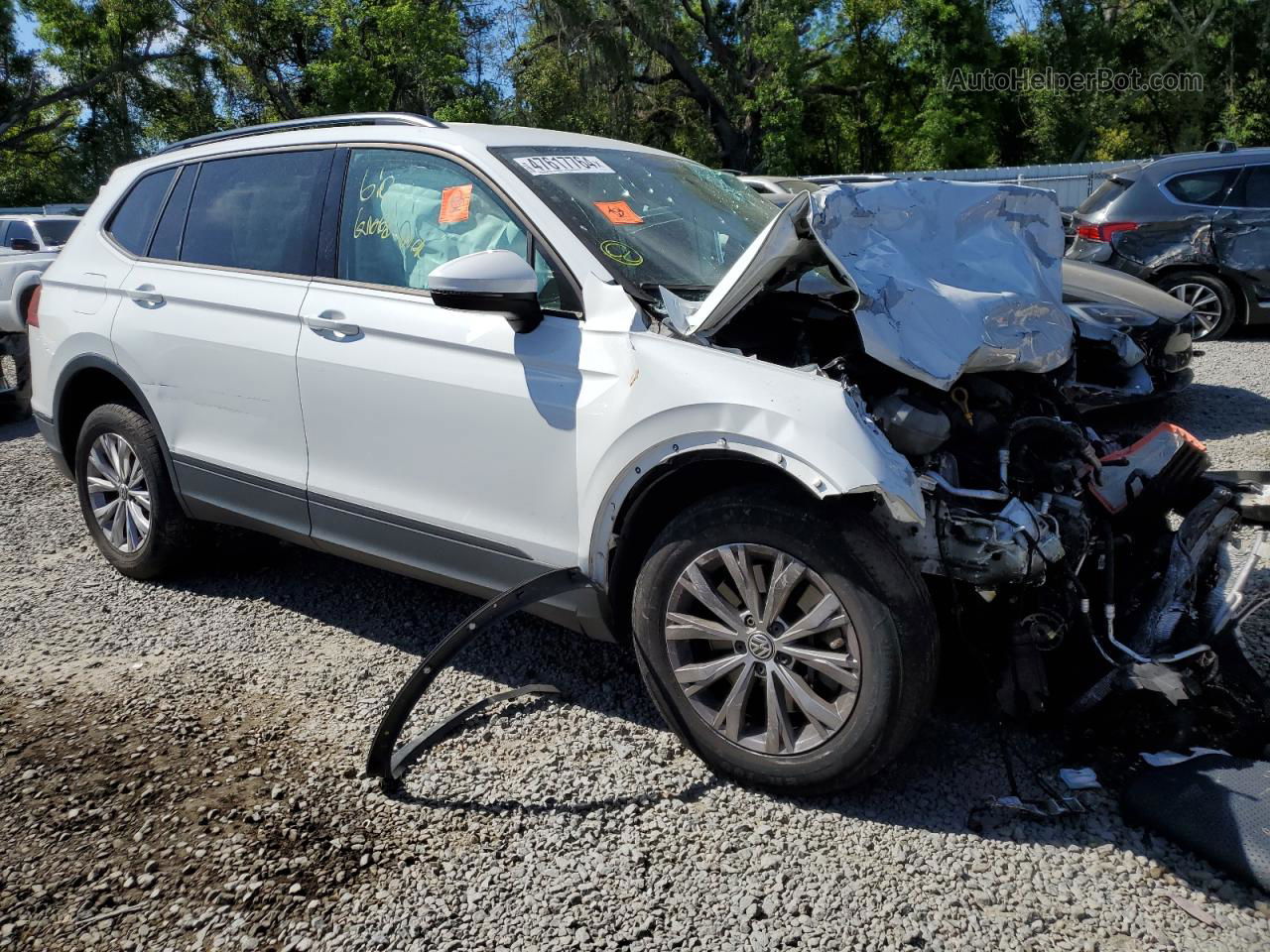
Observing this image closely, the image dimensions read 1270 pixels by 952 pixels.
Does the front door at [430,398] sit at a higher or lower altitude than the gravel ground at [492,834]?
higher

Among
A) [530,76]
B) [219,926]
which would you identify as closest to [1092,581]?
[219,926]

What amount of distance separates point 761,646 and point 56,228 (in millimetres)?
15079

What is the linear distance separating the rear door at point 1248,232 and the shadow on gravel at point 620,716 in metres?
7.36

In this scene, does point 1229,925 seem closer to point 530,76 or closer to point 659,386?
point 659,386

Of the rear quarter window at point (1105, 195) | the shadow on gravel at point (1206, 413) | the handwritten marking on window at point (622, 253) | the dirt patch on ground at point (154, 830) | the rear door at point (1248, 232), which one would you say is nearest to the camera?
the dirt patch on ground at point (154, 830)

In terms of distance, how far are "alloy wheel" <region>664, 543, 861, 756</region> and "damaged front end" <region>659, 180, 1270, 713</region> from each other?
0.33 m

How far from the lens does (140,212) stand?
4.69 m

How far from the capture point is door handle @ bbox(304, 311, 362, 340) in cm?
362

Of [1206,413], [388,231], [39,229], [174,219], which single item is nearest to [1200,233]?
[1206,413]

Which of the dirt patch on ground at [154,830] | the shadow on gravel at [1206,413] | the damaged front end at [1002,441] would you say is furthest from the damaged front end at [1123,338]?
the dirt patch on ground at [154,830]

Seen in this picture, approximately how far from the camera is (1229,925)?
245 cm

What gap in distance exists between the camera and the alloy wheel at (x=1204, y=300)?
9.15 m

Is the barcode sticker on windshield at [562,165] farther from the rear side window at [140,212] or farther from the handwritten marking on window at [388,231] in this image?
the rear side window at [140,212]

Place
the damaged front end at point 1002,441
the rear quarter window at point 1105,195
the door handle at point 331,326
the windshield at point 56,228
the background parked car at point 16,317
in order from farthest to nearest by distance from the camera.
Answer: the windshield at point 56,228
the rear quarter window at point 1105,195
the background parked car at point 16,317
the door handle at point 331,326
the damaged front end at point 1002,441
